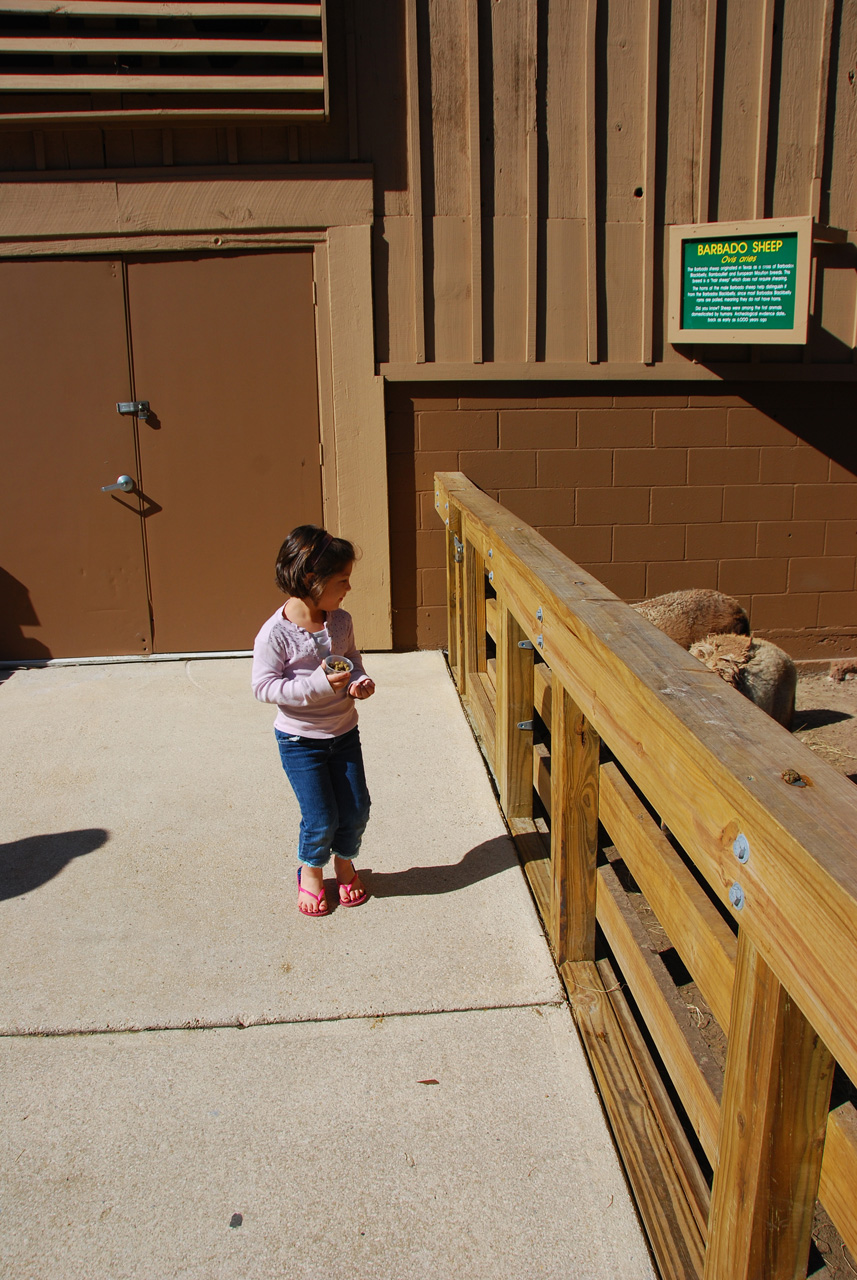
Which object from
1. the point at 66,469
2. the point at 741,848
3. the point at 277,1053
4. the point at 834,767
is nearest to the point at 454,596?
the point at 66,469

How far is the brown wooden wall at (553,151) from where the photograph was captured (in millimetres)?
5555

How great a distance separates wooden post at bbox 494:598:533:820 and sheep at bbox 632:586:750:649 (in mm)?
1649

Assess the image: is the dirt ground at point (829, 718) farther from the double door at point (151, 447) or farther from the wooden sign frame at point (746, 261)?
the double door at point (151, 447)

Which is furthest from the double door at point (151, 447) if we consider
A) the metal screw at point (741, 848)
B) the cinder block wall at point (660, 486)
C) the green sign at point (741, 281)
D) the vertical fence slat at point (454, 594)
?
the metal screw at point (741, 848)

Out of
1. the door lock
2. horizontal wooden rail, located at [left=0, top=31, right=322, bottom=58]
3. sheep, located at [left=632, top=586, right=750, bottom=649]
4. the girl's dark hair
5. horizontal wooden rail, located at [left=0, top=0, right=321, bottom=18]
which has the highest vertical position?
horizontal wooden rail, located at [left=0, top=0, right=321, bottom=18]

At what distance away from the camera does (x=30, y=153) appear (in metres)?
5.51

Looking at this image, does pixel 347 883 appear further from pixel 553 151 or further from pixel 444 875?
pixel 553 151

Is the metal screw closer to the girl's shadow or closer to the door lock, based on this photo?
the girl's shadow

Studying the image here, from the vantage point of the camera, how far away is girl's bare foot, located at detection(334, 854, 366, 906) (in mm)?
3100

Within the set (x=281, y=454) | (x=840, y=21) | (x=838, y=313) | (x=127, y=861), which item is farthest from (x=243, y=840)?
(x=840, y=21)

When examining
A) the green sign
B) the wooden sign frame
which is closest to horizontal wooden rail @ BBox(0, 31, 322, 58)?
the wooden sign frame

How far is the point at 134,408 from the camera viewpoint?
5.71 metres

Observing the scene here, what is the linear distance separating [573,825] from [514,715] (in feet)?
3.11

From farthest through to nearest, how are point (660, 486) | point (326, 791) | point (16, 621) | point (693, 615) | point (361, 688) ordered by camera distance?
point (660, 486) < point (16, 621) < point (693, 615) < point (326, 791) < point (361, 688)
